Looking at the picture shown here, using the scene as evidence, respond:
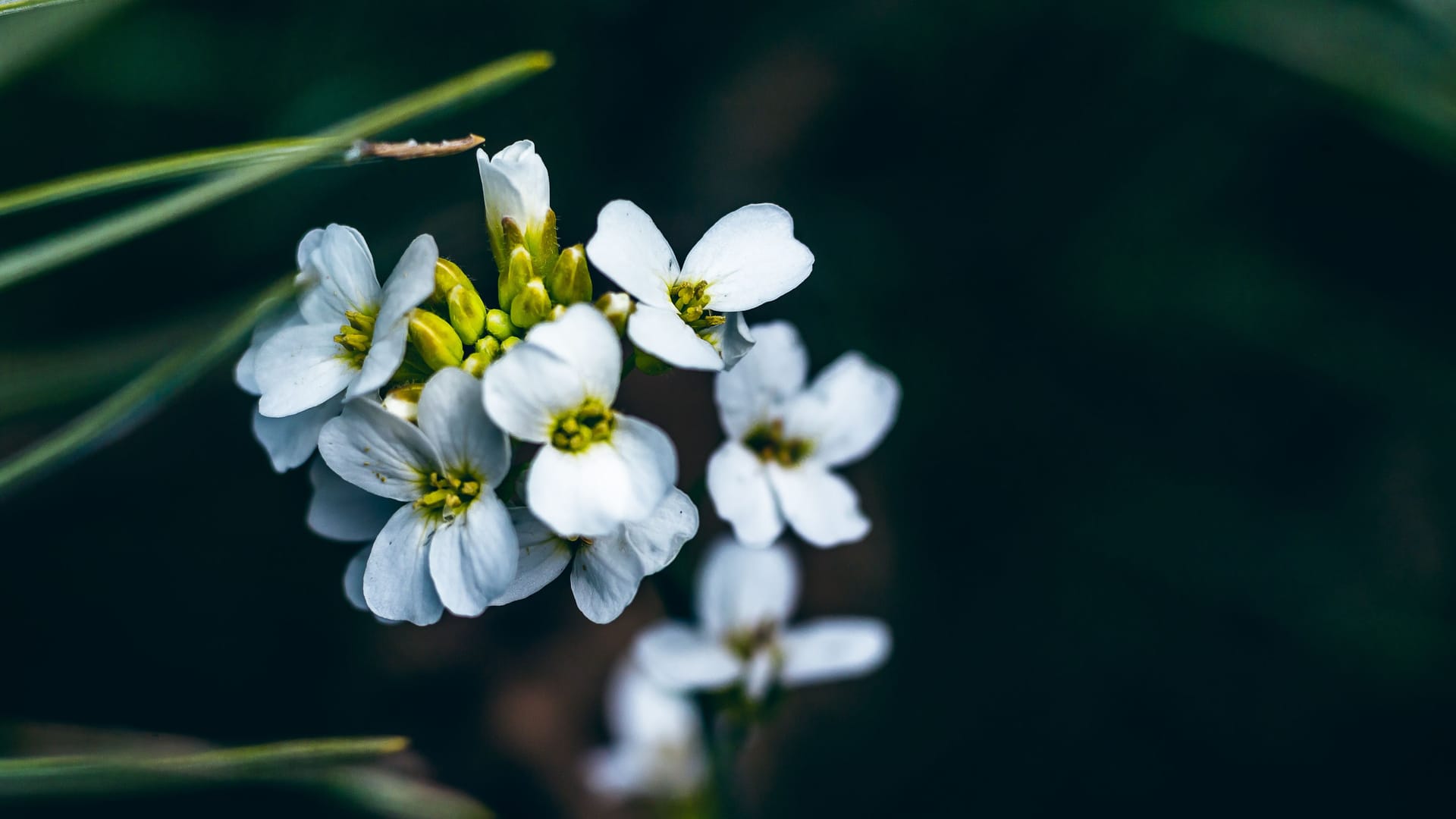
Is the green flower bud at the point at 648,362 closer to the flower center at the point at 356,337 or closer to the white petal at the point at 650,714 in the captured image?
the flower center at the point at 356,337

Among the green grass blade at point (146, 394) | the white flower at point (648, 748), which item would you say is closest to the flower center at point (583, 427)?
the green grass blade at point (146, 394)

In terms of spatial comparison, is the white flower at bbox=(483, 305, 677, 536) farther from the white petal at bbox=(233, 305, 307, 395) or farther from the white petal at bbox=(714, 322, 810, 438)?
the white petal at bbox=(233, 305, 307, 395)

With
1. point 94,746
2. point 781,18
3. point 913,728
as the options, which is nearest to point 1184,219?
point 781,18

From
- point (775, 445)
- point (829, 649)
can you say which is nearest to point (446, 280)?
point (775, 445)

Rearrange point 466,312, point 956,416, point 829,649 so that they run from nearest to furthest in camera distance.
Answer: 1. point 466,312
2. point 829,649
3. point 956,416

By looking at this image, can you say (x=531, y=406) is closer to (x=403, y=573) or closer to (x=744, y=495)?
(x=403, y=573)

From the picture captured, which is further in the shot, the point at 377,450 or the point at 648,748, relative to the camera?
the point at 648,748

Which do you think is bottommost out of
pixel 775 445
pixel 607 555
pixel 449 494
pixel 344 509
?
pixel 607 555

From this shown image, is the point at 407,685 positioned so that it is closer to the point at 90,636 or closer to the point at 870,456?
the point at 90,636
